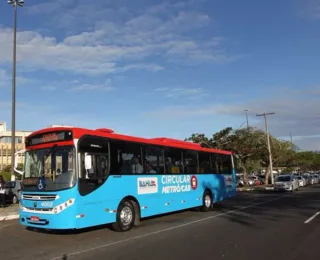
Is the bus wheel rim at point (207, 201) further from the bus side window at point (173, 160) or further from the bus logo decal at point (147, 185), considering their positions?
the bus logo decal at point (147, 185)

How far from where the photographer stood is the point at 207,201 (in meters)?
16.6

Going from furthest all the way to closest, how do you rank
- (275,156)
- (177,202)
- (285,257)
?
(275,156)
(177,202)
(285,257)

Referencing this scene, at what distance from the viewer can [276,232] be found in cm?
1012

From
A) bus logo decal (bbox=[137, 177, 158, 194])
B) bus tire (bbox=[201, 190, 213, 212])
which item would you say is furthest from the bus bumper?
bus tire (bbox=[201, 190, 213, 212])

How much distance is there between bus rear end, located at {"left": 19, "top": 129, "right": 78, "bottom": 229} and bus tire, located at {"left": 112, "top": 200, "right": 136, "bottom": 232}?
70.8 inches

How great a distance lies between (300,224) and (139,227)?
5152mm

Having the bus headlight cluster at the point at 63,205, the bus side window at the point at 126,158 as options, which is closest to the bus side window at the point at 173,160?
the bus side window at the point at 126,158

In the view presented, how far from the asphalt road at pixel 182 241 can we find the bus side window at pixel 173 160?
81.1 inches

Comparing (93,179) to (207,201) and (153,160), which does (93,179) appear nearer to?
(153,160)

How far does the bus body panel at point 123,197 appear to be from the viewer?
9.30m

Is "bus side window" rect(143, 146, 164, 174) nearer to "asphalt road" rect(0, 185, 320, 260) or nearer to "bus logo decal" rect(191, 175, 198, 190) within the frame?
"asphalt road" rect(0, 185, 320, 260)

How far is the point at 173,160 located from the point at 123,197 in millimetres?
3618

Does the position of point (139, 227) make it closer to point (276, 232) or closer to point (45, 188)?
point (45, 188)

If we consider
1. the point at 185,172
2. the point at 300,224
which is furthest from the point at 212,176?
the point at 300,224
